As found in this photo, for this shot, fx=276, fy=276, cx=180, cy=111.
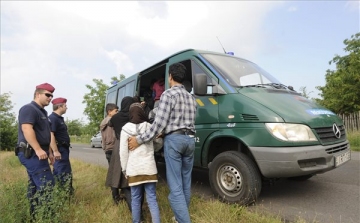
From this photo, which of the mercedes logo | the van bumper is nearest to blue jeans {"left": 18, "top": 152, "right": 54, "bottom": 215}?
the van bumper

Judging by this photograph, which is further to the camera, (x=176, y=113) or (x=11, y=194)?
(x=11, y=194)

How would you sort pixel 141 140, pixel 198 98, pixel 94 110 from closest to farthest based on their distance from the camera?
pixel 141 140 → pixel 198 98 → pixel 94 110

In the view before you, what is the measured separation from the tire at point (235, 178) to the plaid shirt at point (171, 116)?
3.58 feet

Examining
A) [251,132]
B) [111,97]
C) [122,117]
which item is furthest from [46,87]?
[111,97]

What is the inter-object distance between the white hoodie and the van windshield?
1699 mm

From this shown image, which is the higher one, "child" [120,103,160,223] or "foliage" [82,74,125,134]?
"foliage" [82,74,125,134]

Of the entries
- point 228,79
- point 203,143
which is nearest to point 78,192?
point 203,143

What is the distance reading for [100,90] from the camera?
32.0 metres

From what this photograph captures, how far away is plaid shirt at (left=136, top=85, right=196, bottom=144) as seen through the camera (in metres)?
3.02

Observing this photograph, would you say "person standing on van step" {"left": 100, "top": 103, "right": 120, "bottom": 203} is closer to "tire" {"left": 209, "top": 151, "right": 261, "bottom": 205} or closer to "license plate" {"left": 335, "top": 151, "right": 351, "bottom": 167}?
"tire" {"left": 209, "top": 151, "right": 261, "bottom": 205}

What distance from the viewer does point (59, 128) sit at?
468 cm

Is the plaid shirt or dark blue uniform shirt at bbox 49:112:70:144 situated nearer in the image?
the plaid shirt

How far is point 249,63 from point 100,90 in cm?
2879

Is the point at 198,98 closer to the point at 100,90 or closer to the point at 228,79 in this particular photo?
the point at 228,79
